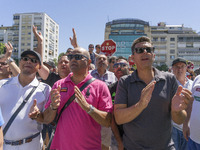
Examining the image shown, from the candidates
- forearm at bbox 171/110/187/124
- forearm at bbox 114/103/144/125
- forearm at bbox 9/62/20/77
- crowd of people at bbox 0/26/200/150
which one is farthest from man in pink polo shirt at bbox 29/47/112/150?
forearm at bbox 9/62/20/77

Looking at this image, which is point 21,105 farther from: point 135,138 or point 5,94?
point 135,138

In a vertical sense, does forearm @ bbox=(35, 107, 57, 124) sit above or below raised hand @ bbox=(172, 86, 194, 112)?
below

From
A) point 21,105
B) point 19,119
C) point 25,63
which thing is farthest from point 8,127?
point 25,63

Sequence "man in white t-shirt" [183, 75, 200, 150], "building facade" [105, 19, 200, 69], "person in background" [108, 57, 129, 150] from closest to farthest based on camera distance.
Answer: "person in background" [108, 57, 129, 150] → "man in white t-shirt" [183, 75, 200, 150] → "building facade" [105, 19, 200, 69]

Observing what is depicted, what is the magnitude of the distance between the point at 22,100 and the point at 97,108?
1.19 m

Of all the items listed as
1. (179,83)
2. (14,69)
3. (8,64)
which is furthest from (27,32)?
(179,83)

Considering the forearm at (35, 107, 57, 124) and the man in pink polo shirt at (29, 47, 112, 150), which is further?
the forearm at (35, 107, 57, 124)

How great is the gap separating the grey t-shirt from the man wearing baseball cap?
6.49ft

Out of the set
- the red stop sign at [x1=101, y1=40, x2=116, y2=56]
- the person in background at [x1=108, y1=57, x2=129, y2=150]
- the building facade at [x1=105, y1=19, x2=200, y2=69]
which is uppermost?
the building facade at [x1=105, y1=19, x2=200, y2=69]

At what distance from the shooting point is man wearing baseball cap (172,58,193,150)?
12.9 feet

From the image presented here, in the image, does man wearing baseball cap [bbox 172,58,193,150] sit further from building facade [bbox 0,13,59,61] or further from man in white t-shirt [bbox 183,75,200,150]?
building facade [bbox 0,13,59,61]

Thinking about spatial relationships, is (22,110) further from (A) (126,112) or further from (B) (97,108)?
(A) (126,112)

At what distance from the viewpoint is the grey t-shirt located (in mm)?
2131

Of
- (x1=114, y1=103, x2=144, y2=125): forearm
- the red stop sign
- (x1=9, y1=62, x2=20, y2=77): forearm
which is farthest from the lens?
the red stop sign
